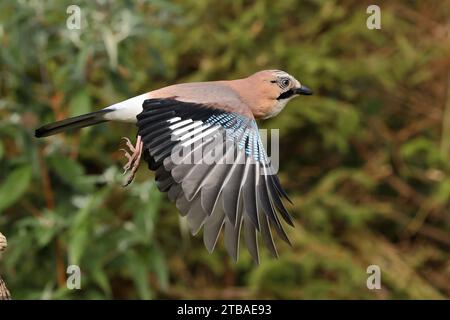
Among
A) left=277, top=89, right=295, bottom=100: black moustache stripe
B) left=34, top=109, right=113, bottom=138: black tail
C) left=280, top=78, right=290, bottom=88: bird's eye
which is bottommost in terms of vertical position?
left=34, top=109, right=113, bottom=138: black tail

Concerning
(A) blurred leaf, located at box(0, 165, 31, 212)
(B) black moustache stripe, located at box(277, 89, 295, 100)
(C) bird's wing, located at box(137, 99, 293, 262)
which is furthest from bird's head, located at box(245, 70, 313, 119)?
(A) blurred leaf, located at box(0, 165, 31, 212)

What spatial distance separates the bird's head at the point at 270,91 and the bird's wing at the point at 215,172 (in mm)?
467

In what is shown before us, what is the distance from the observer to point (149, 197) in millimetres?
4430

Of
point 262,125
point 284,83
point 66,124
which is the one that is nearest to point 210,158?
point 66,124

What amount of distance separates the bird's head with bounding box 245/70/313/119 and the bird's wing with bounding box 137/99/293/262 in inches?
18.4

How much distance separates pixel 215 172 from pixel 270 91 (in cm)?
103

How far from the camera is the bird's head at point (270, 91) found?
3992mm

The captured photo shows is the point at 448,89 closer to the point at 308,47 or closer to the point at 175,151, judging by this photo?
the point at 308,47

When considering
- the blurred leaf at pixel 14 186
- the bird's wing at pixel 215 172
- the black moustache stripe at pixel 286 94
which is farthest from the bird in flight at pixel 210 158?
the blurred leaf at pixel 14 186

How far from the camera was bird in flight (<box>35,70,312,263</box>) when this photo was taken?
119 inches

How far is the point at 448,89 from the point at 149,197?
2.51 meters

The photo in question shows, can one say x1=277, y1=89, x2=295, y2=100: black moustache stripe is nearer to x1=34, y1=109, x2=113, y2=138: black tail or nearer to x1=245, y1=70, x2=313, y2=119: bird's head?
x1=245, y1=70, x2=313, y2=119: bird's head

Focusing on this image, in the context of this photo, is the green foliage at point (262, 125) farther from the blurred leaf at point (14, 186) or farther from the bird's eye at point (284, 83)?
the bird's eye at point (284, 83)

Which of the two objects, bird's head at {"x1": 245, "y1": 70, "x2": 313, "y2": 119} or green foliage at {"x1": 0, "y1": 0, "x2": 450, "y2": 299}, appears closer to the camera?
bird's head at {"x1": 245, "y1": 70, "x2": 313, "y2": 119}
